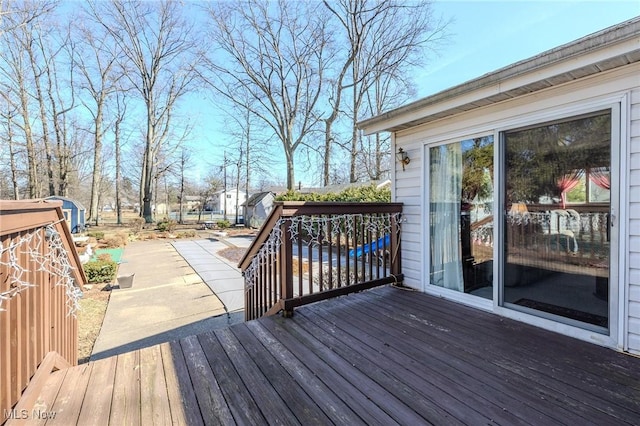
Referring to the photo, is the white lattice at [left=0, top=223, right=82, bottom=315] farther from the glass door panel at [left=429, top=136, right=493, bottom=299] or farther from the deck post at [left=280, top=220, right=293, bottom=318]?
the glass door panel at [left=429, top=136, right=493, bottom=299]

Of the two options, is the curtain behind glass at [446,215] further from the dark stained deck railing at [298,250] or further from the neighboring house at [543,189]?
the dark stained deck railing at [298,250]

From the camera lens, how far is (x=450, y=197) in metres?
3.19

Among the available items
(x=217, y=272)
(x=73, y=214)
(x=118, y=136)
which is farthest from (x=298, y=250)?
(x=118, y=136)

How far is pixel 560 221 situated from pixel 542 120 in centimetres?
83

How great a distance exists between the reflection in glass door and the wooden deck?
0.30 metres

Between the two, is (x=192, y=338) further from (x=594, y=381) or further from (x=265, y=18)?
(x=265, y=18)

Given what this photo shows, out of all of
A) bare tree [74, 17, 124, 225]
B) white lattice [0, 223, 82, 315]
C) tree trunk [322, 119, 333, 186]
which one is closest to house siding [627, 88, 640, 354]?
white lattice [0, 223, 82, 315]

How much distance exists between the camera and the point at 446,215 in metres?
3.24

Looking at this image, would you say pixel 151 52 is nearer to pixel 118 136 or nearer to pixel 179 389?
pixel 118 136

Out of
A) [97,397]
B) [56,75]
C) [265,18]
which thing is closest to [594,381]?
[97,397]

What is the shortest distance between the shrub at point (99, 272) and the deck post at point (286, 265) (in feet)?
19.6

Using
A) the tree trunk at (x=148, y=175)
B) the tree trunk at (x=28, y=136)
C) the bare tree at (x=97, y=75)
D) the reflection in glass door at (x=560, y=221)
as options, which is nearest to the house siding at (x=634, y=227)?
the reflection in glass door at (x=560, y=221)

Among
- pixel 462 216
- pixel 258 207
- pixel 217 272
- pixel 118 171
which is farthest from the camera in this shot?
pixel 118 171

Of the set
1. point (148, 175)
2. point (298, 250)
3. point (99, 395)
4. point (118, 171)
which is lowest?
point (99, 395)
